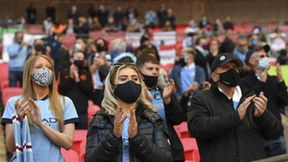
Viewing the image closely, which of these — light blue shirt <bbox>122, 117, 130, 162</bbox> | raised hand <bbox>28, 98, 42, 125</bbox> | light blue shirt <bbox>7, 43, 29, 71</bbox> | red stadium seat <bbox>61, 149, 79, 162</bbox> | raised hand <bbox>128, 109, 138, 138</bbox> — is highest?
light blue shirt <bbox>7, 43, 29, 71</bbox>

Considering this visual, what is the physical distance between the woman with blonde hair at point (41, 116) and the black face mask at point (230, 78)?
1210 millimetres

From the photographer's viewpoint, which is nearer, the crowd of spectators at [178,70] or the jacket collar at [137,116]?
the jacket collar at [137,116]

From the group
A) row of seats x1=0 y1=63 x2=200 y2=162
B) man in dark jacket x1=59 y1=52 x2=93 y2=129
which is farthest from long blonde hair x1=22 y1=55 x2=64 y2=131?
man in dark jacket x1=59 y1=52 x2=93 y2=129

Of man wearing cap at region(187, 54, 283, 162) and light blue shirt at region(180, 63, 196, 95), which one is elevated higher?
light blue shirt at region(180, 63, 196, 95)

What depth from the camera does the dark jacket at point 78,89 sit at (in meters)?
8.36

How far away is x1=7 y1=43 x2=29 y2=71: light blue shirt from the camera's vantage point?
42.8 ft

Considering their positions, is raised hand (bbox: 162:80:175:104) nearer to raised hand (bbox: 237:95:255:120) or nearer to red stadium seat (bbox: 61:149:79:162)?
raised hand (bbox: 237:95:255:120)

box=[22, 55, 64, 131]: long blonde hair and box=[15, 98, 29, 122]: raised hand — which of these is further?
box=[22, 55, 64, 131]: long blonde hair

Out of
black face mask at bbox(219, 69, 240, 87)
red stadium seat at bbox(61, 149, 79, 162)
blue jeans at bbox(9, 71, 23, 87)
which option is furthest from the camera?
blue jeans at bbox(9, 71, 23, 87)

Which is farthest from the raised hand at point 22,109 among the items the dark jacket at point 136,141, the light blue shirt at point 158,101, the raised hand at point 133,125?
the light blue shirt at point 158,101

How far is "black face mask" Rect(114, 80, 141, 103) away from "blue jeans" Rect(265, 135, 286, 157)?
273 centimetres

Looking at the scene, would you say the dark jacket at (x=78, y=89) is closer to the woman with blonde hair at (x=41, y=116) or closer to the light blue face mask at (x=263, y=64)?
the light blue face mask at (x=263, y=64)

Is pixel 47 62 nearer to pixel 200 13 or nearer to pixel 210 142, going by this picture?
pixel 210 142

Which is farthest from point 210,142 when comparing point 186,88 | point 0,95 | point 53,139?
point 0,95
